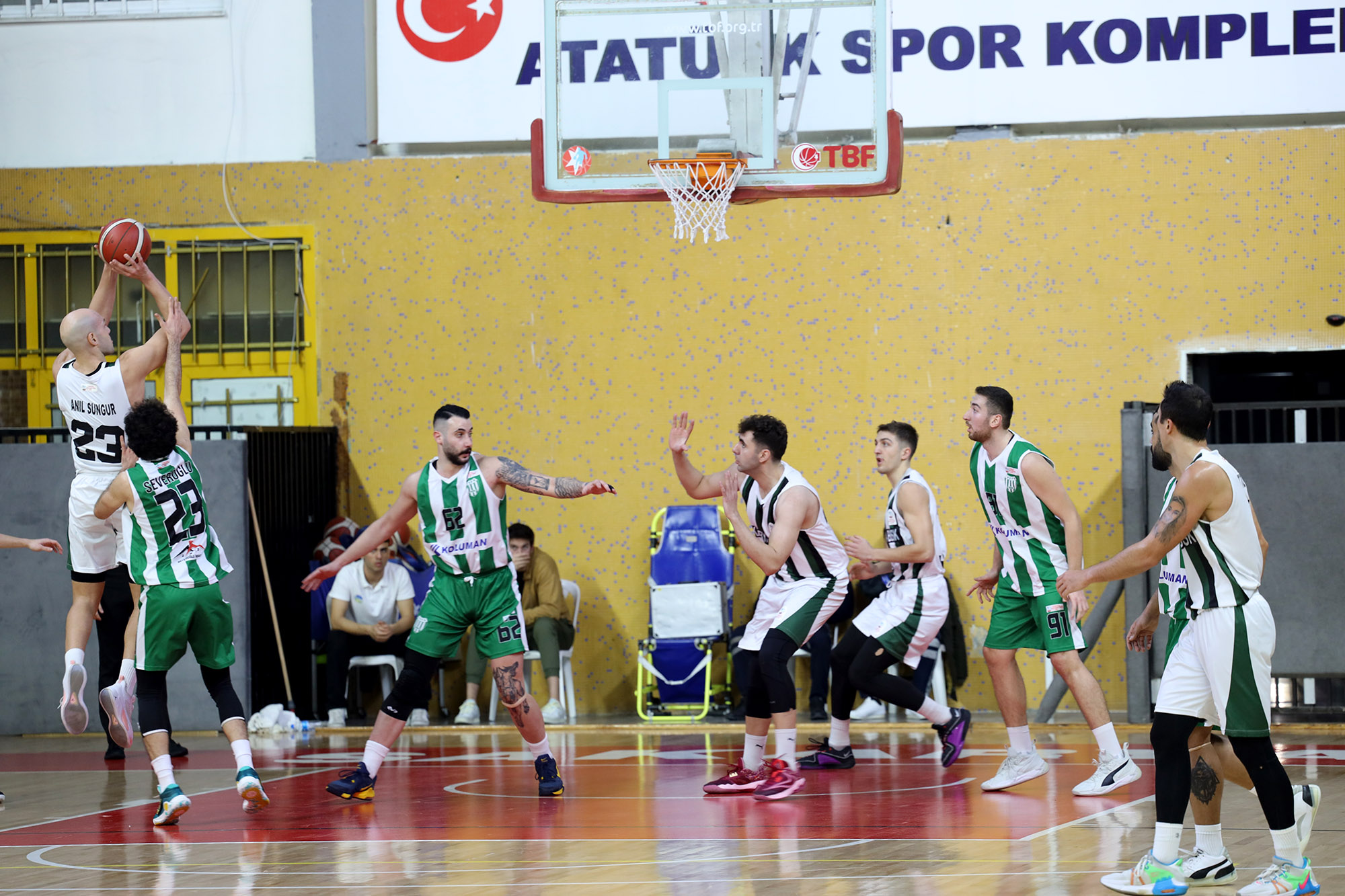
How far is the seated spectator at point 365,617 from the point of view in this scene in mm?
10203

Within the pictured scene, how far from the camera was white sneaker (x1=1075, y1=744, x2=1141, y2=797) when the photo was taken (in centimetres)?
661

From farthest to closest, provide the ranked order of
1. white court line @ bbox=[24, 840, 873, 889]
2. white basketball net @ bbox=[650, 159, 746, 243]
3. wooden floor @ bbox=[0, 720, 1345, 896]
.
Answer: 1. white basketball net @ bbox=[650, 159, 746, 243]
2. white court line @ bbox=[24, 840, 873, 889]
3. wooden floor @ bbox=[0, 720, 1345, 896]

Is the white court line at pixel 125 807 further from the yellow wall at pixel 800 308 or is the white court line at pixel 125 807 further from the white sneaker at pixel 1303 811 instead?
the white sneaker at pixel 1303 811

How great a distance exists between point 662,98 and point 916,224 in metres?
2.73

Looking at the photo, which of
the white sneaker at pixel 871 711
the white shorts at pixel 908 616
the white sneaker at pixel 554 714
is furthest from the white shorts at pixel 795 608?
the white sneaker at pixel 554 714

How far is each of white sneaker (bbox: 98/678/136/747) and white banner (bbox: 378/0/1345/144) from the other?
5.60 metres

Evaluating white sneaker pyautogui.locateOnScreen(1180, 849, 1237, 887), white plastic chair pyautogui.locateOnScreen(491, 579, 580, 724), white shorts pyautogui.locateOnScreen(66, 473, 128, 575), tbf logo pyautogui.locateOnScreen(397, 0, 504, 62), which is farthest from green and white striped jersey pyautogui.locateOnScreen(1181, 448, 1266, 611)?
tbf logo pyautogui.locateOnScreen(397, 0, 504, 62)

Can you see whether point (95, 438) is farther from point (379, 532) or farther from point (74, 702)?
point (379, 532)

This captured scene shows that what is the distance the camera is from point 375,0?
37.2 feet

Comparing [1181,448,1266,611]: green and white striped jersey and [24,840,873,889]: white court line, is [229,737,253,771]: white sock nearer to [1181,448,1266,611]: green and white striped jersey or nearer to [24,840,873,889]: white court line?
[24,840,873,889]: white court line

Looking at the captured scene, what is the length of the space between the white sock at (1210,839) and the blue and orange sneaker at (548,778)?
3.12m

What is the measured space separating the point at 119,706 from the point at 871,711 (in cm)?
521

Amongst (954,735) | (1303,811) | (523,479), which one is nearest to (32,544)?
(523,479)

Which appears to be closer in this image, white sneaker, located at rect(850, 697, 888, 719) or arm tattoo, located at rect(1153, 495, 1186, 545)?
arm tattoo, located at rect(1153, 495, 1186, 545)
